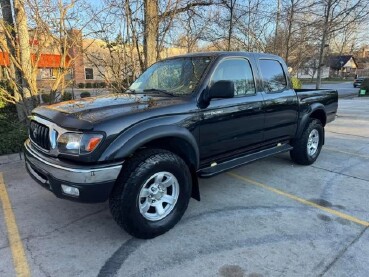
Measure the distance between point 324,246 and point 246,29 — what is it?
1130 centimetres

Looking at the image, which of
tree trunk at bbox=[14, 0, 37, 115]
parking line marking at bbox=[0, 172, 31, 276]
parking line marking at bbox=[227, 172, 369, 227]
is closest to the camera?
parking line marking at bbox=[0, 172, 31, 276]

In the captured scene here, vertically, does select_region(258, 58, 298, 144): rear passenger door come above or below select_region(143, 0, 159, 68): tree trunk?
below

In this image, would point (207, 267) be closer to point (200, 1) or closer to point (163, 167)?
point (163, 167)

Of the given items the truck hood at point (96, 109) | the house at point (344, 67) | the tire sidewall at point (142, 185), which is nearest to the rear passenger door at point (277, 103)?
the truck hood at point (96, 109)

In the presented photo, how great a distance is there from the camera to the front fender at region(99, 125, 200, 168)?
9.65 feet

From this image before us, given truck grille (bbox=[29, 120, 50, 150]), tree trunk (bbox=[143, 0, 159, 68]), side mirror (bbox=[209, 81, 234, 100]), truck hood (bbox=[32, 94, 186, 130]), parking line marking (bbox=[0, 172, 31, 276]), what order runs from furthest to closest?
tree trunk (bbox=[143, 0, 159, 68]) → side mirror (bbox=[209, 81, 234, 100]) → truck grille (bbox=[29, 120, 50, 150]) → truck hood (bbox=[32, 94, 186, 130]) → parking line marking (bbox=[0, 172, 31, 276])

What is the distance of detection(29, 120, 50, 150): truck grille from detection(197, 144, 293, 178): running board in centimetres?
175

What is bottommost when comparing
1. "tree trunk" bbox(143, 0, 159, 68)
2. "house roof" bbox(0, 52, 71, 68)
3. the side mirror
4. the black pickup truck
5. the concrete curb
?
the concrete curb

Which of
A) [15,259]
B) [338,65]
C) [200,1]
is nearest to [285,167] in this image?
[15,259]

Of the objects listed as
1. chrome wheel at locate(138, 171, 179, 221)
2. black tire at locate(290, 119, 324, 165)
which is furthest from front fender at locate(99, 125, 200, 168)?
black tire at locate(290, 119, 324, 165)

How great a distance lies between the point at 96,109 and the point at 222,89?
54.8 inches

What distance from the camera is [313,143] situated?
605 centimetres

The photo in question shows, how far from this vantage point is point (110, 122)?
9.75 ft

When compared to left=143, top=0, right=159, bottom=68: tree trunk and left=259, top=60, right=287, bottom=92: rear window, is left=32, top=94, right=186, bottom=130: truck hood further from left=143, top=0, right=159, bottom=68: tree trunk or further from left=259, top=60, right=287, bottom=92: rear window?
left=143, top=0, right=159, bottom=68: tree trunk
